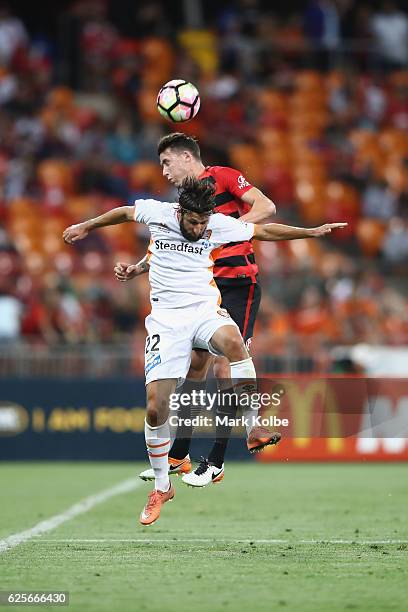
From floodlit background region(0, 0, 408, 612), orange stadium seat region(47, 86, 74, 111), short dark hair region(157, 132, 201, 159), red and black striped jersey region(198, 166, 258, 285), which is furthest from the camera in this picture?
orange stadium seat region(47, 86, 74, 111)

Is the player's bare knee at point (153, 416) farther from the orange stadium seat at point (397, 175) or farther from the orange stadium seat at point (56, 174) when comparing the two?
the orange stadium seat at point (397, 175)

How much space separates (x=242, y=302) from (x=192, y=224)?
1.30m

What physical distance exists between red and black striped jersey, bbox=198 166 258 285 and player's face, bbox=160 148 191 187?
0.58 ft

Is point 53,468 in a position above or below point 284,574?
below

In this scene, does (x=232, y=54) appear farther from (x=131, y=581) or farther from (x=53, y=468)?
(x=131, y=581)

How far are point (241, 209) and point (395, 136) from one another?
48.0ft

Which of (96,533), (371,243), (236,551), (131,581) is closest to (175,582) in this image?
(131,581)

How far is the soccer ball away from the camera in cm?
938

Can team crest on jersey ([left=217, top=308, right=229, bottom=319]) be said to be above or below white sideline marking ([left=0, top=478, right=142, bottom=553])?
above

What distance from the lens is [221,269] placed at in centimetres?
960

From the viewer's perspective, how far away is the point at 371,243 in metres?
21.6

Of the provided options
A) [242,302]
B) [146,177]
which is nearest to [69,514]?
[242,302]

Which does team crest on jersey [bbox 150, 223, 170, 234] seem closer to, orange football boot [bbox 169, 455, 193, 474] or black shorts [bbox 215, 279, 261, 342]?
black shorts [bbox 215, 279, 261, 342]

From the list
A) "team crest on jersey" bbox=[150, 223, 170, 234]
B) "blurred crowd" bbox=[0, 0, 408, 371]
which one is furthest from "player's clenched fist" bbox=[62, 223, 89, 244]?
"blurred crowd" bbox=[0, 0, 408, 371]
